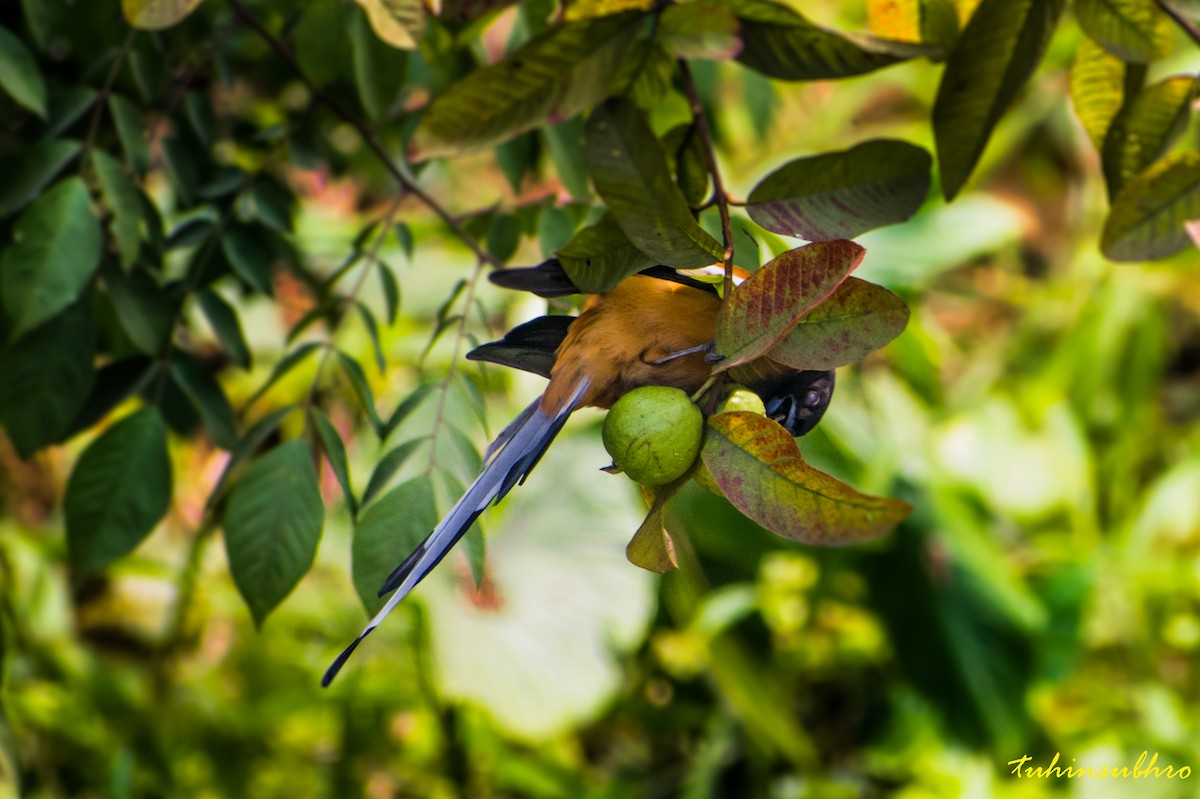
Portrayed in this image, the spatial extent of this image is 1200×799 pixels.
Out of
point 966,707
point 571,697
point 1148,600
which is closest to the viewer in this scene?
point 571,697

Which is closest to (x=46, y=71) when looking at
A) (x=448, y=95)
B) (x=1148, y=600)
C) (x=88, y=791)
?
(x=448, y=95)

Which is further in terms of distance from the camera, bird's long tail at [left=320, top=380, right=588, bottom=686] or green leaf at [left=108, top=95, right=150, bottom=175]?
green leaf at [left=108, top=95, right=150, bottom=175]

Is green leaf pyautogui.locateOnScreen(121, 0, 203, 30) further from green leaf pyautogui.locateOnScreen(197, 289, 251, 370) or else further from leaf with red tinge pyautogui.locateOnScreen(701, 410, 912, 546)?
leaf with red tinge pyautogui.locateOnScreen(701, 410, 912, 546)

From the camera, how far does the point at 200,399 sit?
70 centimetres

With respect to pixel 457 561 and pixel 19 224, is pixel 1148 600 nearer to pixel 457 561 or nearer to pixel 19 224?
pixel 457 561

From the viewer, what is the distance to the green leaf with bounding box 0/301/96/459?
64 centimetres

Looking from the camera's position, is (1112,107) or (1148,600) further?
(1148,600)

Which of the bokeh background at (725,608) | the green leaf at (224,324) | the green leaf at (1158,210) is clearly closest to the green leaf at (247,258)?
the green leaf at (224,324)

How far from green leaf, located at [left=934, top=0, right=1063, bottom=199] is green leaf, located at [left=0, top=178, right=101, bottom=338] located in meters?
0.49

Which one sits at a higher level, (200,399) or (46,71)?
(46,71)

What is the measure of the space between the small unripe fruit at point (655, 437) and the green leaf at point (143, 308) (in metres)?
0.39

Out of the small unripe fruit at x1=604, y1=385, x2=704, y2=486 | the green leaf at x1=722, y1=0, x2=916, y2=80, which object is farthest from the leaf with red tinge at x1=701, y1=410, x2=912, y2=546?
the green leaf at x1=722, y1=0, x2=916, y2=80

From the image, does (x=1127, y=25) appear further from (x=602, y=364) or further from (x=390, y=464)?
(x=390, y=464)

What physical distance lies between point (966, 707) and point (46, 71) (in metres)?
1.34
